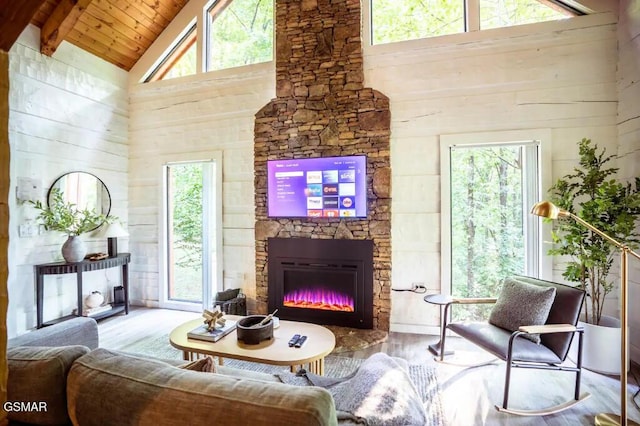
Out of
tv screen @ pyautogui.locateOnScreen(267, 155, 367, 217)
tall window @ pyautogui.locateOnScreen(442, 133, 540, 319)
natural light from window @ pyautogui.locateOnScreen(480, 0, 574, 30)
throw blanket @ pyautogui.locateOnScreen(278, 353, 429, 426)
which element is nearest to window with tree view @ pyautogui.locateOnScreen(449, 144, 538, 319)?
tall window @ pyautogui.locateOnScreen(442, 133, 540, 319)

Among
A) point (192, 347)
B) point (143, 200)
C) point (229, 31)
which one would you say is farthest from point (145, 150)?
point (192, 347)

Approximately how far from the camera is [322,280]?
12.5ft

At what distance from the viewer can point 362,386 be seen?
1.28 metres

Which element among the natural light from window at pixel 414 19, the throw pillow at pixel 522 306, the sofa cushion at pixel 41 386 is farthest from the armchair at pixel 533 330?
the natural light from window at pixel 414 19

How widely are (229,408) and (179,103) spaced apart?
4.50m

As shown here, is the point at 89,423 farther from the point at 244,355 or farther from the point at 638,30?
the point at 638,30

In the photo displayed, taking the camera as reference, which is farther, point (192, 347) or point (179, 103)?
point (179, 103)

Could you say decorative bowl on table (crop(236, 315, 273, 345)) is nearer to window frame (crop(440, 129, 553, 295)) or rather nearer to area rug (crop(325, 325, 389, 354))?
area rug (crop(325, 325, 389, 354))

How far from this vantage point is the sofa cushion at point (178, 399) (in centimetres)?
85

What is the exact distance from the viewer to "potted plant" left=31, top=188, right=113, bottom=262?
362 centimetres

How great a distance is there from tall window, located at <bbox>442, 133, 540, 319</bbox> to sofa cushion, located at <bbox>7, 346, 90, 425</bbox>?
3.29m

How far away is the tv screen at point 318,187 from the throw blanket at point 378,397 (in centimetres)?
225

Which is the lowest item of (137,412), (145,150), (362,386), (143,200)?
(362,386)

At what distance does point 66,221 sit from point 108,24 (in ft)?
8.53
